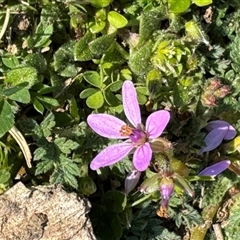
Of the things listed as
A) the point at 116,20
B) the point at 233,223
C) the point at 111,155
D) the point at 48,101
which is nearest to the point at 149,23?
the point at 116,20

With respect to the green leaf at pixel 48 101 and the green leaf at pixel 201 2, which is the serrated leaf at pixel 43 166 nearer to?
the green leaf at pixel 48 101

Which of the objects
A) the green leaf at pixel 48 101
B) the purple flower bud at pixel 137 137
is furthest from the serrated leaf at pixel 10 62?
the purple flower bud at pixel 137 137

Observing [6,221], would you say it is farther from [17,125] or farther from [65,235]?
[17,125]

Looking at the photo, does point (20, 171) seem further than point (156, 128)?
Yes

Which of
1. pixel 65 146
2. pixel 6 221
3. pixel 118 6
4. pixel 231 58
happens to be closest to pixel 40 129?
pixel 65 146

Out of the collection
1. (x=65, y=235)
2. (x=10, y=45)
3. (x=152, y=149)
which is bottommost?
(x=65, y=235)

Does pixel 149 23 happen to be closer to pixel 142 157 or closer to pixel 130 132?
pixel 130 132
